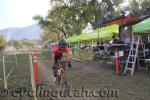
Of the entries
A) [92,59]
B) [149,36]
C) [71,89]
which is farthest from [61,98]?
[92,59]

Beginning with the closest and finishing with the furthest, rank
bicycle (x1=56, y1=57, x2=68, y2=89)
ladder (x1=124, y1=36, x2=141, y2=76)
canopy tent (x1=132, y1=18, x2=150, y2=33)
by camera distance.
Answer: bicycle (x1=56, y1=57, x2=68, y2=89), canopy tent (x1=132, y1=18, x2=150, y2=33), ladder (x1=124, y1=36, x2=141, y2=76)

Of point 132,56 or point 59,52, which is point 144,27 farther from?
point 59,52

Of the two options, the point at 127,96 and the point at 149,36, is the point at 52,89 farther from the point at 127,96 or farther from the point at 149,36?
the point at 149,36

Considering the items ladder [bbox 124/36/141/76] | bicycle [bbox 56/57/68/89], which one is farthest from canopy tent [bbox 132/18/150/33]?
bicycle [bbox 56/57/68/89]

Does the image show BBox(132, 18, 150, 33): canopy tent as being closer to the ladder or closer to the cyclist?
the ladder

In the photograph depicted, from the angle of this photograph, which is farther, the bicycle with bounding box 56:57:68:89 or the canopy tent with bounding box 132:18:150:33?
the canopy tent with bounding box 132:18:150:33

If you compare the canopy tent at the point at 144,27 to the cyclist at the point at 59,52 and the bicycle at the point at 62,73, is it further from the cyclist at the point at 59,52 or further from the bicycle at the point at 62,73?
the bicycle at the point at 62,73

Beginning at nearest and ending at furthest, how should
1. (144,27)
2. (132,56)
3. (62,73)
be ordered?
(62,73) < (144,27) < (132,56)

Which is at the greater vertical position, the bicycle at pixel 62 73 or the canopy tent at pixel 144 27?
the canopy tent at pixel 144 27

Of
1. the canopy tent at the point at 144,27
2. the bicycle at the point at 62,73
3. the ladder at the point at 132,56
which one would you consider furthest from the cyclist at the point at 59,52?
the ladder at the point at 132,56

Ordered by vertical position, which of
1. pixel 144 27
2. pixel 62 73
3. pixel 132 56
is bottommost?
pixel 62 73

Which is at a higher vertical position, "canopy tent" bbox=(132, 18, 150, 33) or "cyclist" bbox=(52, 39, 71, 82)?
"canopy tent" bbox=(132, 18, 150, 33)

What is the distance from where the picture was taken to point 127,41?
2061 centimetres

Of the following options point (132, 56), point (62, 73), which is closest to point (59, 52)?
point (62, 73)
